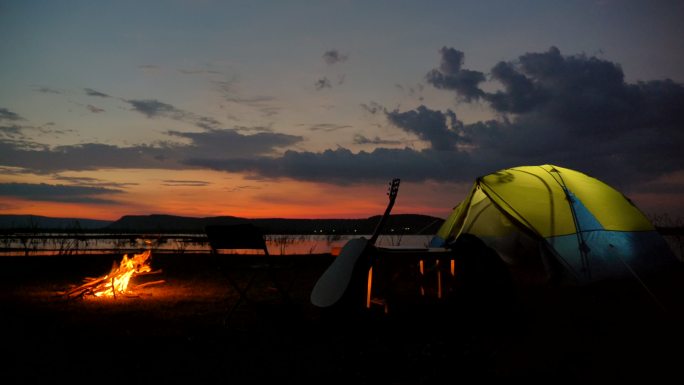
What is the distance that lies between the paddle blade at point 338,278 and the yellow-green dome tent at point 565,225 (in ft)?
8.96

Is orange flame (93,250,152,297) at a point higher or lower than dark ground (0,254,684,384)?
higher

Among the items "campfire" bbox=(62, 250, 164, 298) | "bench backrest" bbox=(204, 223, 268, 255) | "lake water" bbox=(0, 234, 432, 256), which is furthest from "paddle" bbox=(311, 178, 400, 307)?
"lake water" bbox=(0, 234, 432, 256)

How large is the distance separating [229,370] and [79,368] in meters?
1.15

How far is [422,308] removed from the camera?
5887 mm

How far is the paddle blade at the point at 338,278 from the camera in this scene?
16.0 feet

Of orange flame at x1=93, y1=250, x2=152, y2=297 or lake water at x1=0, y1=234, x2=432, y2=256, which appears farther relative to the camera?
lake water at x1=0, y1=234, x2=432, y2=256

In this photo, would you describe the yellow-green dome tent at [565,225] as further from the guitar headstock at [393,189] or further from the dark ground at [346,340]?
the guitar headstock at [393,189]

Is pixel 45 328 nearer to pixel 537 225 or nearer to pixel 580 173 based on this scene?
pixel 537 225

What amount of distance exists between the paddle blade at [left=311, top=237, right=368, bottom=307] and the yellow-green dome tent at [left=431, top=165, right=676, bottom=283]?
273 centimetres

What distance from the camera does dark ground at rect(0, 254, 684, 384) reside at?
11.6 feet

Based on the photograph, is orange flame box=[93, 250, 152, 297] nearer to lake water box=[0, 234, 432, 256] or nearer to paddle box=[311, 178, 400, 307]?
paddle box=[311, 178, 400, 307]

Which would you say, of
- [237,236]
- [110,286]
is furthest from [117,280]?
[237,236]

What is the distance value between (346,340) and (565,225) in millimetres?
3786

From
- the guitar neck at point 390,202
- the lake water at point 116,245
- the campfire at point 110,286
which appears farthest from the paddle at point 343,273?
the lake water at point 116,245
